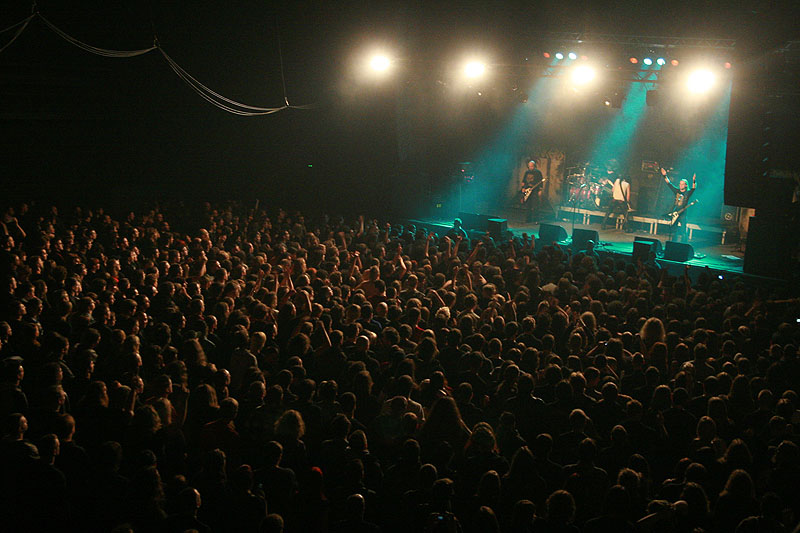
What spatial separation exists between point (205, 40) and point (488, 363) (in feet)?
48.9

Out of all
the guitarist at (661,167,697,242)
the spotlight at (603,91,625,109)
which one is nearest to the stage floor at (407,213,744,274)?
the guitarist at (661,167,697,242)

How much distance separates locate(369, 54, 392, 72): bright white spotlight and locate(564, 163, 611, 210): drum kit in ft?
24.4

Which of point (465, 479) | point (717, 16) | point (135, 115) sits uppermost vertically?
point (717, 16)

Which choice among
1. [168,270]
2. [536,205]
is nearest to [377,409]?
[168,270]

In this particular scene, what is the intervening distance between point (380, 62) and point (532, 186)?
6909mm

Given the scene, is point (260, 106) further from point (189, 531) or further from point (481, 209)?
point (189, 531)

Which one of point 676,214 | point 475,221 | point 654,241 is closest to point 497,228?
point 475,221

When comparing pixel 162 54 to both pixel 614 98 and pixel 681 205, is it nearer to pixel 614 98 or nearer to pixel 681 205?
pixel 614 98

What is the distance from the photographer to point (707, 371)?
607cm

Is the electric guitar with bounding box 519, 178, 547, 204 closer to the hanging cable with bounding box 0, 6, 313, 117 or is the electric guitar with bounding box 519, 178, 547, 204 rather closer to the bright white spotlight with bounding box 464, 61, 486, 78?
the bright white spotlight with bounding box 464, 61, 486, 78

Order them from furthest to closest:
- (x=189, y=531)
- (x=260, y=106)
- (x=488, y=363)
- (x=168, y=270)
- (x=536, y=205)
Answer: (x=536, y=205) → (x=260, y=106) → (x=168, y=270) → (x=488, y=363) → (x=189, y=531)

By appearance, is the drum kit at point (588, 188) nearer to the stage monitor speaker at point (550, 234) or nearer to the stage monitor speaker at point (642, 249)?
the stage monitor speaker at point (550, 234)

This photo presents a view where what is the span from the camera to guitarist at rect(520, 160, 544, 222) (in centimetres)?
2042

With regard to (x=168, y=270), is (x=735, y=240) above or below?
above
